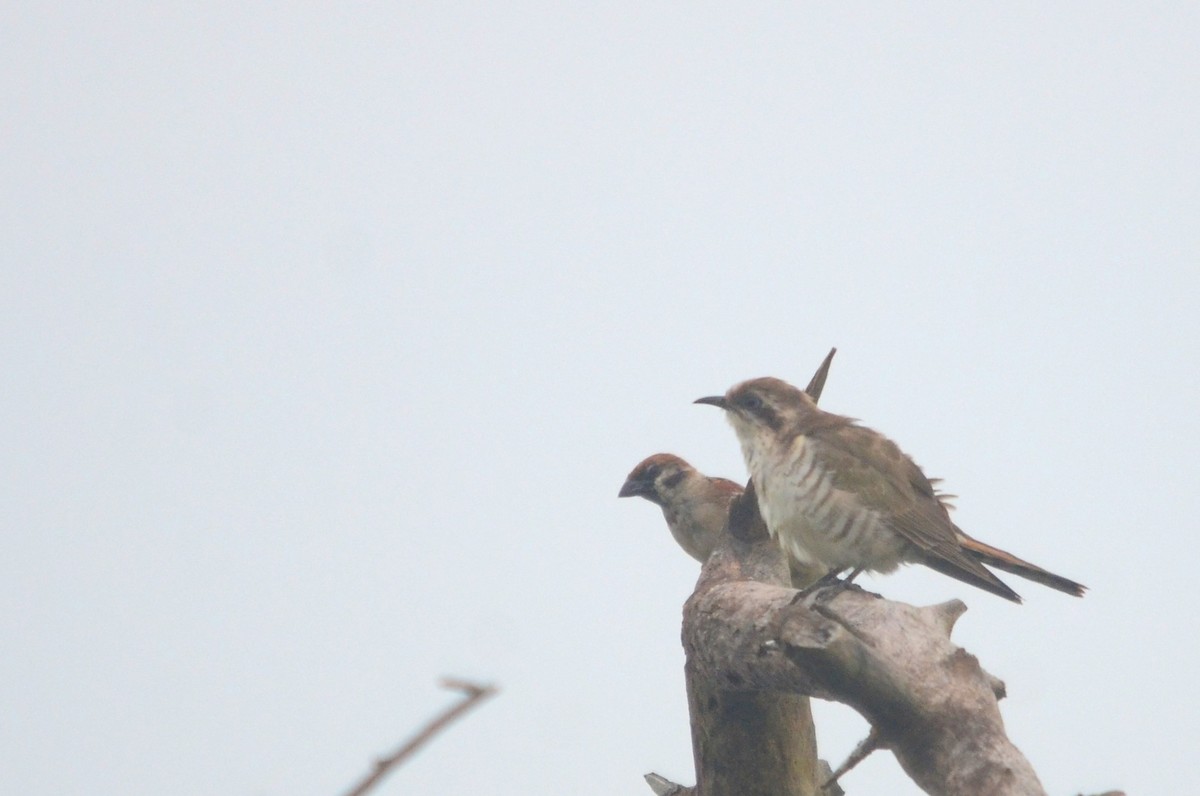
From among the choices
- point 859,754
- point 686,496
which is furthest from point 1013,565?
point 686,496

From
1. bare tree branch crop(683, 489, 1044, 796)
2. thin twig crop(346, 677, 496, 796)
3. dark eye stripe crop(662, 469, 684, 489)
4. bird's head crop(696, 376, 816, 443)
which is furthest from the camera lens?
dark eye stripe crop(662, 469, 684, 489)

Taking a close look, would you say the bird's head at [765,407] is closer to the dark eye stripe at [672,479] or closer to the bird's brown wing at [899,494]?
the bird's brown wing at [899,494]

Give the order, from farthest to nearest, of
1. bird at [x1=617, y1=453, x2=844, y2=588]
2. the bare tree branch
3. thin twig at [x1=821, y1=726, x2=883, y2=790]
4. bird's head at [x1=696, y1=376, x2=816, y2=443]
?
bird at [x1=617, y1=453, x2=844, y2=588] → bird's head at [x1=696, y1=376, x2=816, y2=443] → thin twig at [x1=821, y1=726, x2=883, y2=790] → the bare tree branch

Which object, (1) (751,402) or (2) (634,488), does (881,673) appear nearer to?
(1) (751,402)

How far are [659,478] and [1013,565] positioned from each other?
15.6 ft

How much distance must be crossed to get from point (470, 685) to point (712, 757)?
3.49 m

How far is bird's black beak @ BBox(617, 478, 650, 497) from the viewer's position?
11.1m

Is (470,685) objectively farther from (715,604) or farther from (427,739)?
(715,604)

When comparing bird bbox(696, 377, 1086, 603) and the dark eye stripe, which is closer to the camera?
bird bbox(696, 377, 1086, 603)

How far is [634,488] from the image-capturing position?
1123 centimetres

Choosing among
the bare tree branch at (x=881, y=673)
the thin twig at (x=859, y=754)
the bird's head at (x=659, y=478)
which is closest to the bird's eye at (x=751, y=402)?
the bare tree branch at (x=881, y=673)

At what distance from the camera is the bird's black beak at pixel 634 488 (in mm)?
11125

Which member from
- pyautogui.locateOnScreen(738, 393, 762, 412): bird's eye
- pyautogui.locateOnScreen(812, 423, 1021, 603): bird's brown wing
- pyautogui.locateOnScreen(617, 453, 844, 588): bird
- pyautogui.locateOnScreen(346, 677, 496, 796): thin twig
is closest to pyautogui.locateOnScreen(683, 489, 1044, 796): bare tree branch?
pyautogui.locateOnScreen(812, 423, 1021, 603): bird's brown wing

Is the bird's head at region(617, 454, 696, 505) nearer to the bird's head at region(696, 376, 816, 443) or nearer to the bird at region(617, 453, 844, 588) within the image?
the bird at region(617, 453, 844, 588)
